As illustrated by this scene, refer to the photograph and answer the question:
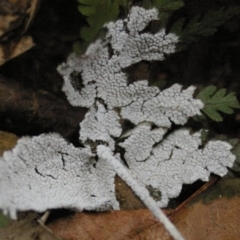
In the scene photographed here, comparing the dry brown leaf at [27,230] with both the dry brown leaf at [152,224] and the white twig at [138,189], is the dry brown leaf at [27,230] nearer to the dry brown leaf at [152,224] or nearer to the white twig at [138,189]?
the dry brown leaf at [152,224]

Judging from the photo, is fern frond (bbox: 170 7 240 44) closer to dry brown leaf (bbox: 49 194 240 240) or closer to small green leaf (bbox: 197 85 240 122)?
small green leaf (bbox: 197 85 240 122)

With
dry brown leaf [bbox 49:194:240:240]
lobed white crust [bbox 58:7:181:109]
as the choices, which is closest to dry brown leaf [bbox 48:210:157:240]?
dry brown leaf [bbox 49:194:240:240]

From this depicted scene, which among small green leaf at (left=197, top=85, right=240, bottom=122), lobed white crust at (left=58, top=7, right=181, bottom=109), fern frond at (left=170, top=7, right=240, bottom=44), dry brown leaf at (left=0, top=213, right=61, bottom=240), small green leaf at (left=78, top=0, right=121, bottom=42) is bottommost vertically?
small green leaf at (left=197, top=85, right=240, bottom=122)

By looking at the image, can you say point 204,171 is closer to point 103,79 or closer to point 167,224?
→ point 167,224

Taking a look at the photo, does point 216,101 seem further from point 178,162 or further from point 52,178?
point 52,178

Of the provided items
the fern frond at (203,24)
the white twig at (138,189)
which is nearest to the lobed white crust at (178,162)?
the white twig at (138,189)
